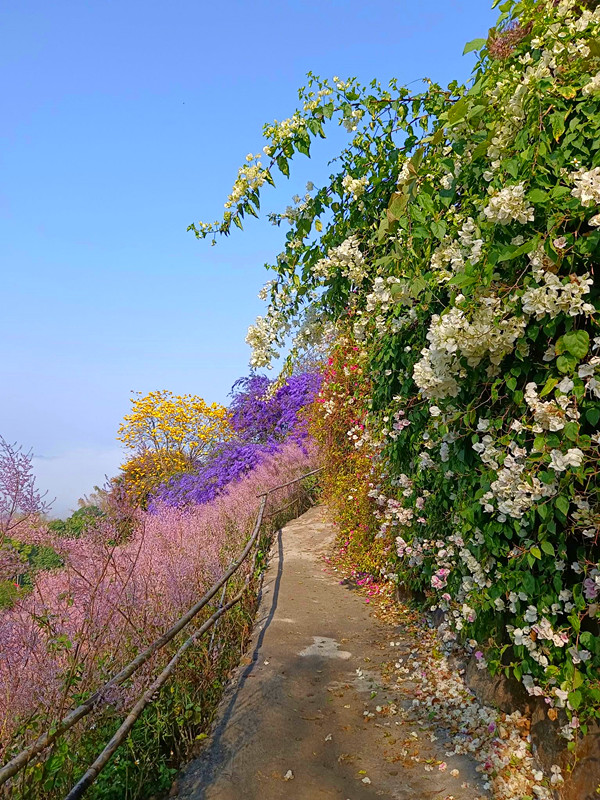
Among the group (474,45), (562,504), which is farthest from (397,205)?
(562,504)

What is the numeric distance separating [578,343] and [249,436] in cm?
1408

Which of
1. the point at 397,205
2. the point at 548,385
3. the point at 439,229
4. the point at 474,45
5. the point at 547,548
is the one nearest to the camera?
the point at 548,385

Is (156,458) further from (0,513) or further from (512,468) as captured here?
(512,468)

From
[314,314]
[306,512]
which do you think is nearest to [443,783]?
[314,314]

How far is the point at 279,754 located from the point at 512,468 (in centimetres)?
241

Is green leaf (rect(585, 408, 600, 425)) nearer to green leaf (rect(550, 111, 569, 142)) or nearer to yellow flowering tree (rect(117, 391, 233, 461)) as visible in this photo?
green leaf (rect(550, 111, 569, 142))

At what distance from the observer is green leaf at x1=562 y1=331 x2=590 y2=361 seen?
2361 mm

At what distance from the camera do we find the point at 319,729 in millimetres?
4008

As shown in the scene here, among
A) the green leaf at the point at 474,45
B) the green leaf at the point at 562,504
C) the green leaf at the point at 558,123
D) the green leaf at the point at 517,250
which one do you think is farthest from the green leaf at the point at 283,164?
the green leaf at the point at 562,504

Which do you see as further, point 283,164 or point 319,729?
point 283,164

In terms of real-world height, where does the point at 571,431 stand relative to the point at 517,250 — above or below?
below

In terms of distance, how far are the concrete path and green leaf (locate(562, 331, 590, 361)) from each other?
8.07ft

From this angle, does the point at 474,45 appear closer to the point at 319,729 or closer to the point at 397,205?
the point at 397,205

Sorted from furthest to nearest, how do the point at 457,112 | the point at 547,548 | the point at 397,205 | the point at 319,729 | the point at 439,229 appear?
the point at 319,729, the point at 397,205, the point at 439,229, the point at 457,112, the point at 547,548
